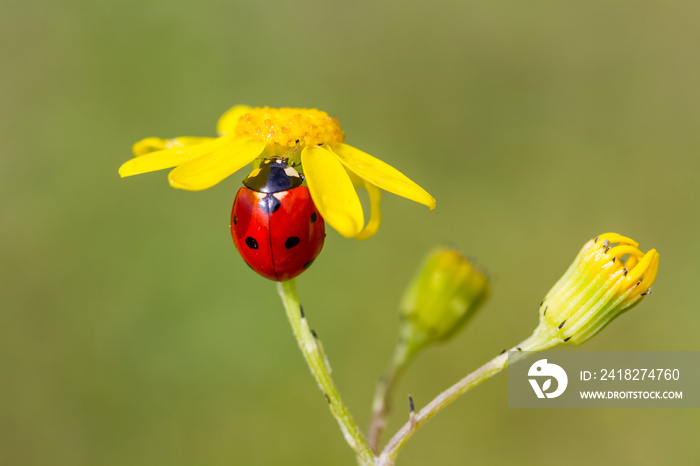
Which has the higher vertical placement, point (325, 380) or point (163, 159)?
point (163, 159)

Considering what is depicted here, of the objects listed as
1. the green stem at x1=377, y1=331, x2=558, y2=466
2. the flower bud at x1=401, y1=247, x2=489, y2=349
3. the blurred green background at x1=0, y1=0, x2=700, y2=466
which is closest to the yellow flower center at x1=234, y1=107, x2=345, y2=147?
the flower bud at x1=401, y1=247, x2=489, y2=349

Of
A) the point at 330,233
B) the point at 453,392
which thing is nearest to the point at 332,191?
the point at 453,392

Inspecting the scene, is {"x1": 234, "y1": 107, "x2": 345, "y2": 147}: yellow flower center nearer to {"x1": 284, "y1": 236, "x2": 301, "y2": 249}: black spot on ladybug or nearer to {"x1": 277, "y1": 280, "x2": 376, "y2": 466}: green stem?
{"x1": 284, "y1": 236, "x2": 301, "y2": 249}: black spot on ladybug

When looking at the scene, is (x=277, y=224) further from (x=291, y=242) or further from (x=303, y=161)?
(x=303, y=161)

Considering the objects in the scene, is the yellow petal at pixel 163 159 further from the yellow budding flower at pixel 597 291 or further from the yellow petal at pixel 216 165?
the yellow budding flower at pixel 597 291

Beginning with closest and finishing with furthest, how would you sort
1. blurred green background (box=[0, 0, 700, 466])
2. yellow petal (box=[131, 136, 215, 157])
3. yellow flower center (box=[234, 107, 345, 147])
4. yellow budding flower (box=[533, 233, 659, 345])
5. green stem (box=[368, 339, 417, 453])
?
yellow budding flower (box=[533, 233, 659, 345]) < yellow flower center (box=[234, 107, 345, 147]) < green stem (box=[368, 339, 417, 453]) < yellow petal (box=[131, 136, 215, 157]) < blurred green background (box=[0, 0, 700, 466])

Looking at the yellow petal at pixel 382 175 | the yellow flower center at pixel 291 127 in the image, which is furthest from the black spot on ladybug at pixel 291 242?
the yellow flower center at pixel 291 127
